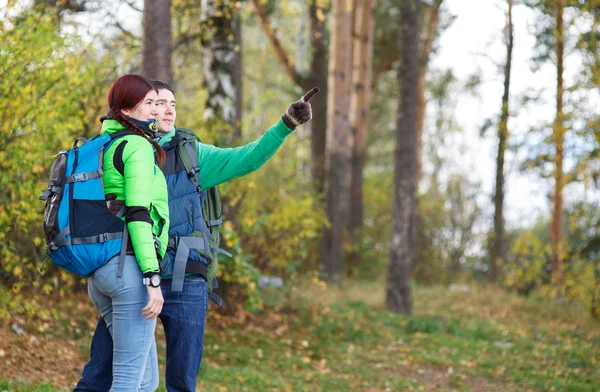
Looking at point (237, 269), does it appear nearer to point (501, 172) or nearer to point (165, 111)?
point (165, 111)

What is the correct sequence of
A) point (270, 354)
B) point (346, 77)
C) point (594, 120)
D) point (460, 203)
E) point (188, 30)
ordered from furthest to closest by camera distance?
point (460, 203), point (346, 77), point (594, 120), point (188, 30), point (270, 354)

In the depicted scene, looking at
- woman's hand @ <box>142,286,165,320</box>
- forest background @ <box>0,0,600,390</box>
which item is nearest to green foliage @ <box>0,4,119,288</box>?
forest background @ <box>0,0,600,390</box>

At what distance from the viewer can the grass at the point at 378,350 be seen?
7.24 meters

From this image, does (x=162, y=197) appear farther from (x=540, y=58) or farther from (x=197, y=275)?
(x=540, y=58)

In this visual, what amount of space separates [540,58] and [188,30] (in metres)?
9.63

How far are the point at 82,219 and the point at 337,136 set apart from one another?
10.9 m

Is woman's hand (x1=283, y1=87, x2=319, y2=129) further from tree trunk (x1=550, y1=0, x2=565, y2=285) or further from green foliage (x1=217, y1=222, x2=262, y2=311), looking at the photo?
tree trunk (x1=550, y1=0, x2=565, y2=285)

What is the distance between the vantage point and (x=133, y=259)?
10.4 feet

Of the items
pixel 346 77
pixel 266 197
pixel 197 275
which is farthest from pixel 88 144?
pixel 346 77

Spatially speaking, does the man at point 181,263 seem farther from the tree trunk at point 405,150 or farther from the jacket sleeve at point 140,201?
the tree trunk at point 405,150

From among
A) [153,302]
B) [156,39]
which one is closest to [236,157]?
[153,302]

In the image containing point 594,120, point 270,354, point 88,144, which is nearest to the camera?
point 88,144

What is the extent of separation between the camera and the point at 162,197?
130 inches

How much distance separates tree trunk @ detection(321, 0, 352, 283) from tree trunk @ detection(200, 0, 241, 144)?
194 inches
